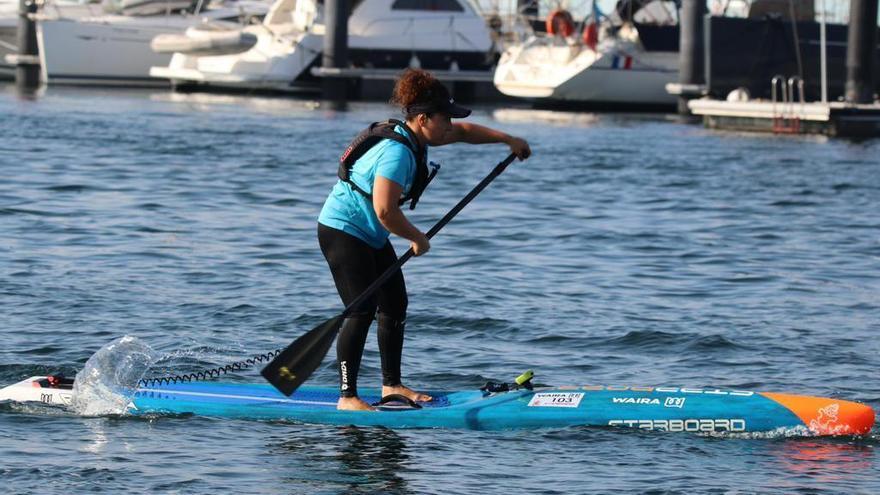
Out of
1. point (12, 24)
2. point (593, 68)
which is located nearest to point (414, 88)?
point (593, 68)

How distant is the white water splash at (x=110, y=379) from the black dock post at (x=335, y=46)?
31.6m

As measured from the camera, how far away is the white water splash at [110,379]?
7789 millimetres

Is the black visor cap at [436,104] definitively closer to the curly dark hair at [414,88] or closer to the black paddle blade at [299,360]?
the curly dark hair at [414,88]

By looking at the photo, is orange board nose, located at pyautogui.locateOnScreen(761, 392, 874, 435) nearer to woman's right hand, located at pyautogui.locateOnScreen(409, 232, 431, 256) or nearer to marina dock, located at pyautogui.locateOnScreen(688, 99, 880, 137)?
woman's right hand, located at pyautogui.locateOnScreen(409, 232, 431, 256)

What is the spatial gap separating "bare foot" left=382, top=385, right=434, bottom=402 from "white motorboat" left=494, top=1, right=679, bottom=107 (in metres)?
32.1

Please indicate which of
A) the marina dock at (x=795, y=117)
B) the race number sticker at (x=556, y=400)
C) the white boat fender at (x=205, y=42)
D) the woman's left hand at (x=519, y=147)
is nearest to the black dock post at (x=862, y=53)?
the marina dock at (x=795, y=117)

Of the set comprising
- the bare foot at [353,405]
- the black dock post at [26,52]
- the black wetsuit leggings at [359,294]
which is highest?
the black wetsuit leggings at [359,294]

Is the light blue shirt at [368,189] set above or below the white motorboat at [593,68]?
above

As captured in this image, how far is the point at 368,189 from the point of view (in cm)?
705

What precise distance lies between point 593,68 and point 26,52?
682 inches

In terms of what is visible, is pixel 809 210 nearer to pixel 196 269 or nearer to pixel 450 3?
pixel 196 269

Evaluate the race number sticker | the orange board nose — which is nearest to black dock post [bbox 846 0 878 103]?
the orange board nose

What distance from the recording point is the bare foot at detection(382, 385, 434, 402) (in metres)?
7.64

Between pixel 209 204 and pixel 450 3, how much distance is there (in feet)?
94.4
